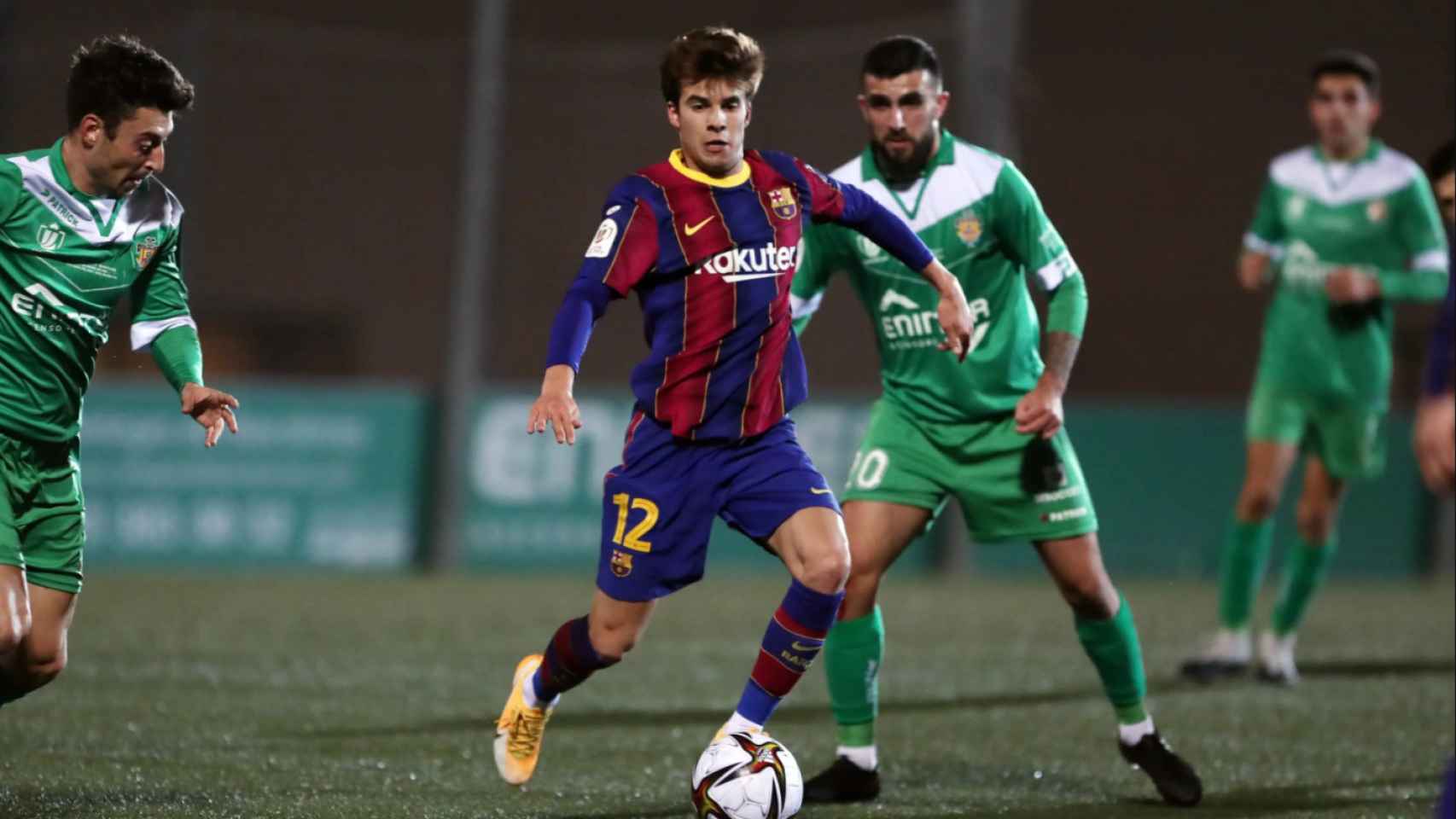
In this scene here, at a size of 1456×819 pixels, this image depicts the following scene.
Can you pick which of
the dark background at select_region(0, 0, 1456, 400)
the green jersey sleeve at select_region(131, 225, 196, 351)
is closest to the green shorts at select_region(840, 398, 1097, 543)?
the green jersey sleeve at select_region(131, 225, 196, 351)

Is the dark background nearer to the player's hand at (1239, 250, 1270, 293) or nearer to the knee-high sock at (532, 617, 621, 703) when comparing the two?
the player's hand at (1239, 250, 1270, 293)

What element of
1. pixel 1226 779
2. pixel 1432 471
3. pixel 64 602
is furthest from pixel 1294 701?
pixel 64 602

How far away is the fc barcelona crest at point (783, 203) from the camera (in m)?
4.78

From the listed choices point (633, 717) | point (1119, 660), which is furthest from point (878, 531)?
point (633, 717)

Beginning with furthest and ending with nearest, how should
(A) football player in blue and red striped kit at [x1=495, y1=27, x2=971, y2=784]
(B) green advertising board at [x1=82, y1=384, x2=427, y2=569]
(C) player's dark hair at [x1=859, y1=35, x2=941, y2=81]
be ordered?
(B) green advertising board at [x1=82, y1=384, x2=427, y2=569]
(C) player's dark hair at [x1=859, y1=35, x2=941, y2=81]
(A) football player in blue and red striped kit at [x1=495, y1=27, x2=971, y2=784]

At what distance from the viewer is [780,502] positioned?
4.71 metres

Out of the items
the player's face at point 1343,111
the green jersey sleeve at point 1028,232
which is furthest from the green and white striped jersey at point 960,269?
the player's face at point 1343,111

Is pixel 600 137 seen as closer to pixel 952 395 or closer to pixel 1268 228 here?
pixel 1268 228

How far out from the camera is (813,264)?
5.41 m

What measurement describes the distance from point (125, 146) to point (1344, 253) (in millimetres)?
5211

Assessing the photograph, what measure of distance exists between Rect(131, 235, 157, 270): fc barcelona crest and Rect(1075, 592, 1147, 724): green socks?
101 inches

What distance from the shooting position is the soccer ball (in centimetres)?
446

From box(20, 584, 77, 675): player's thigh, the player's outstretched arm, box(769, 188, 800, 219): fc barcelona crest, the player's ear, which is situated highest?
the player's ear

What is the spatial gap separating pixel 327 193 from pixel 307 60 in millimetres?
1342
